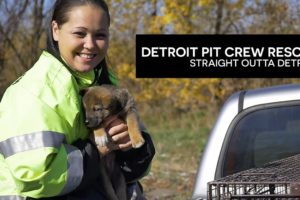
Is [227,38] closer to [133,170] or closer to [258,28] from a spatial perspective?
[258,28]

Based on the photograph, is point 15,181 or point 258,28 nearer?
point 15,181

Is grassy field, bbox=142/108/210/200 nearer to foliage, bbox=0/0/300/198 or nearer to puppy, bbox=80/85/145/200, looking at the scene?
foliage, bbox=0/0/300/198

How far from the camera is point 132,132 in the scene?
→ 3186mm

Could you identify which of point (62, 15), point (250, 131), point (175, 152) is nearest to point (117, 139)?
point (62, 15)

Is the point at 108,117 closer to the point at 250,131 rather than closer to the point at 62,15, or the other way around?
the point at 62,15

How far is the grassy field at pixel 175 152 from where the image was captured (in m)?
10.7

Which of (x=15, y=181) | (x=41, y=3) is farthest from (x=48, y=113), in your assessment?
(x=41, y=3)

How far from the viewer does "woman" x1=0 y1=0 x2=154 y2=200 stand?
2.88 meters

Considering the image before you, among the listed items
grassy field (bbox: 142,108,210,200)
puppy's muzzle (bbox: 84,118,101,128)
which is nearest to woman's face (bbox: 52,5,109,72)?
puppy's muzzle (bbox: 84,118,101,128)

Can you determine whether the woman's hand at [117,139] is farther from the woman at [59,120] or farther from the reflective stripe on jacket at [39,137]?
the reflective stripe on jacket at [39,137]

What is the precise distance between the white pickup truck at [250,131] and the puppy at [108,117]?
1004mm

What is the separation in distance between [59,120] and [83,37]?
431mm

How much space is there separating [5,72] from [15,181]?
475 inches

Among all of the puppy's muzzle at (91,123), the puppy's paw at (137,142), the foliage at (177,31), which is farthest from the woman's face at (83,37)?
the foliage at (177,31)
